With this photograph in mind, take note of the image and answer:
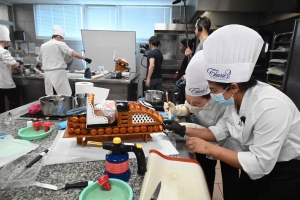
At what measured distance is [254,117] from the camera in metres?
0.83

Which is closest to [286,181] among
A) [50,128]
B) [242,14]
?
[50,128]

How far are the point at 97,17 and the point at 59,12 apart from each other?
107 centimetres

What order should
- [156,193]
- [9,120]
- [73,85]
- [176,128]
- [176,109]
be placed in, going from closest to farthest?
1. [156,193]
2. [176,128]
3. [9,120]
4. [176,109]
5. [73,85]

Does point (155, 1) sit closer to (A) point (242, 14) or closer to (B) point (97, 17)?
(B) point (97, 17)

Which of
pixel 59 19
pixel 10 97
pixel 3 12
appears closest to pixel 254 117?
pixel 10 97

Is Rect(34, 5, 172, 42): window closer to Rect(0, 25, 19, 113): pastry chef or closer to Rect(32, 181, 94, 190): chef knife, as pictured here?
Rect(0, 25, 19, 113): pastry chef

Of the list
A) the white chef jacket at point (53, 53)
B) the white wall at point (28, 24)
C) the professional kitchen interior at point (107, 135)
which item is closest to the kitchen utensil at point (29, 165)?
the professional kitchen interior at point (107, 135)

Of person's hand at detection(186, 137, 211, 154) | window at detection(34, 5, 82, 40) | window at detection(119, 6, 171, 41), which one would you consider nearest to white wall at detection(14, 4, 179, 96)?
window at detection(34, 5, 82, 40)

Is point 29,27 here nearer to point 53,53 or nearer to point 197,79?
point 53,53

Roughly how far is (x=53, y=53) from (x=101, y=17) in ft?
9.07

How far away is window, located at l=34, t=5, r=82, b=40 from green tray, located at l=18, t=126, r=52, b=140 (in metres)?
4.94

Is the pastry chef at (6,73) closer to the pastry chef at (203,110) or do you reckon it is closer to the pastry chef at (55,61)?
the pastry chef at (55,61)

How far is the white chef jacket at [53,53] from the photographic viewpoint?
3.07 meters

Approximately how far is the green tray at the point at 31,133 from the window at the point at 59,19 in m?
4.94
